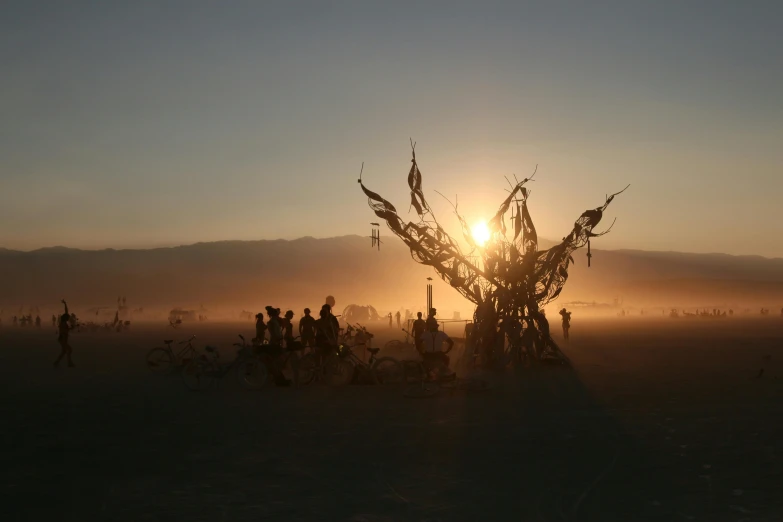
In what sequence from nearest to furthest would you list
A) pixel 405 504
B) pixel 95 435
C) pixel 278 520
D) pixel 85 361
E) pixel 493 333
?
pixel 278 520 < pixel 405 504 < pixel 95 435 < pixel 493 333 < pixel 85 361

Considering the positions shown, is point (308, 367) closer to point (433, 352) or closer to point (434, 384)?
point (433, 352)

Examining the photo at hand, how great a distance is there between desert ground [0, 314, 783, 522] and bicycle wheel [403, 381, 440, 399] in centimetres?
19

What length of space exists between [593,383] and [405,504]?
38.3 feet

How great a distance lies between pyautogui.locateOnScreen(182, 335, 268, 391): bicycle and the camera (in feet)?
56.4

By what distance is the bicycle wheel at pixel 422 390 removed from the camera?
1562cm

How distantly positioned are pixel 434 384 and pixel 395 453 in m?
6.70

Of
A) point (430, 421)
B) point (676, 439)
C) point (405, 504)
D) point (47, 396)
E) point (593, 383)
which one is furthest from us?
point (593, 383)

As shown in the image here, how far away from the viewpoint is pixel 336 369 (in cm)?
1806

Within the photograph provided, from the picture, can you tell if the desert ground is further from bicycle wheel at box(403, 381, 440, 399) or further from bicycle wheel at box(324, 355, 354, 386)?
bicycle wheel at box(324, 355, 354, 386)

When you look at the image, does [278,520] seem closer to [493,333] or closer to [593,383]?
[593,383]

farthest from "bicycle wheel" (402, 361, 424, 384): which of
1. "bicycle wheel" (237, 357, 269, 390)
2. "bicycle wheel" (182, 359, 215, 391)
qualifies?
"bicycle wheel" (182, 359, 215, 391)

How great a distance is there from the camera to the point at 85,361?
88.2ft

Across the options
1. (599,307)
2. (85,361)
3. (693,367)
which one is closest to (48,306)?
(599,307)

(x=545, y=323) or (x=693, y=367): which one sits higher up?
(x=545, y=323)
